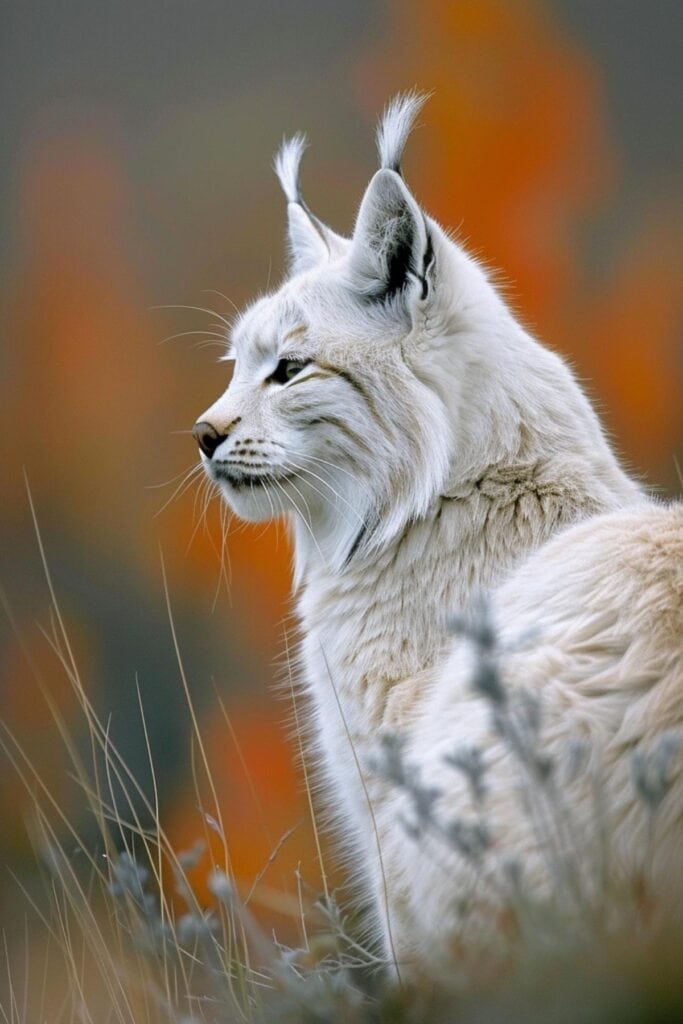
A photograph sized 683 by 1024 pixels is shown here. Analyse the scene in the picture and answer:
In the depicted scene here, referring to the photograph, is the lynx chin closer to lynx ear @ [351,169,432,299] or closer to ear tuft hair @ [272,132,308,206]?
lynx ear @ [351,169,432,299]

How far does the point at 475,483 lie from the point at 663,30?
4.98ft

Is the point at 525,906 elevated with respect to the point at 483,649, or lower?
lower

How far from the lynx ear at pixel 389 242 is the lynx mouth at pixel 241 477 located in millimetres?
459

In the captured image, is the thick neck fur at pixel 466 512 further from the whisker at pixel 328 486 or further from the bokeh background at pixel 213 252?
the bokeh background at pixel 213 252

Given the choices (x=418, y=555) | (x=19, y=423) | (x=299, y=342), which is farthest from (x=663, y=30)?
(x=19, y=423)

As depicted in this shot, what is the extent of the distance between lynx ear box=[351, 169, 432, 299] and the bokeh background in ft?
1.55

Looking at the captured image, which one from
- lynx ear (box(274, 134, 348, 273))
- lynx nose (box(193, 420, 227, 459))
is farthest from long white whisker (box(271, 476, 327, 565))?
lynx ear (box(274, 134, 348, 273))

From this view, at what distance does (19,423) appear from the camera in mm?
4055

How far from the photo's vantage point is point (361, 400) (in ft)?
8.02

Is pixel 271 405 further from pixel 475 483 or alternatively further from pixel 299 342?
pixel 475 483

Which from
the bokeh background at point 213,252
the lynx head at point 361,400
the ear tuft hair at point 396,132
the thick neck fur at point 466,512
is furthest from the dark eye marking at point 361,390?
the bokeh background at point 213,252

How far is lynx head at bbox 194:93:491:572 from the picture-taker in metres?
2.40

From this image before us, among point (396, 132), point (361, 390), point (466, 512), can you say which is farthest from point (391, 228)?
point (466, 512)

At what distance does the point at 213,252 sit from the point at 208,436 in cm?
175
